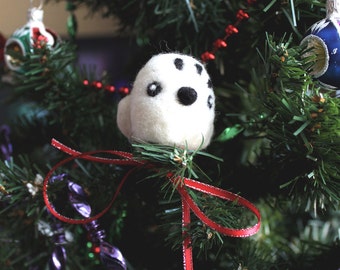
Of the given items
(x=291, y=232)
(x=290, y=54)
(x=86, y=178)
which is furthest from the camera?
(x=291, y=232)

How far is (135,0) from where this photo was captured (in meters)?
0.52

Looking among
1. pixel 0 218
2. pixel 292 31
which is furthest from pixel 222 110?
pixel 0 218

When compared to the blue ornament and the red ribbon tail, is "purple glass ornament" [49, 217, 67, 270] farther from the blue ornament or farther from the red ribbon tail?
the blue ornament

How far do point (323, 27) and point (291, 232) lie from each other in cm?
37

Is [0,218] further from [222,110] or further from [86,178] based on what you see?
[222,110]

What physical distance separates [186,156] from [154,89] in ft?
0.22

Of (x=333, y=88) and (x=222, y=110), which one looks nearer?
(x=333, y=88)

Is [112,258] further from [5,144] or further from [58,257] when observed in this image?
[5,144]

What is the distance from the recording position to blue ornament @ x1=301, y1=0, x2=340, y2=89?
36 centimetres

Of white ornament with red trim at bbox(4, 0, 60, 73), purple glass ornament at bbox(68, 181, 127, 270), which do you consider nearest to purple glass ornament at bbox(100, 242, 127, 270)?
purple glass ornament at bbox(68, 181, 127, 270)

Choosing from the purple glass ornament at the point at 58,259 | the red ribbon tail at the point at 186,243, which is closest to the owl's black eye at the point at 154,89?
the red ribbon tail at the point at 186,243

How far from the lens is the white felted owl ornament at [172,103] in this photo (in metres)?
0.36

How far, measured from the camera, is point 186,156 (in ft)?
1.17

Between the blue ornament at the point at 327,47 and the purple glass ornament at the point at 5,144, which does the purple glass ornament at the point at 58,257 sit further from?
the blue ornament at the point at 327,47
